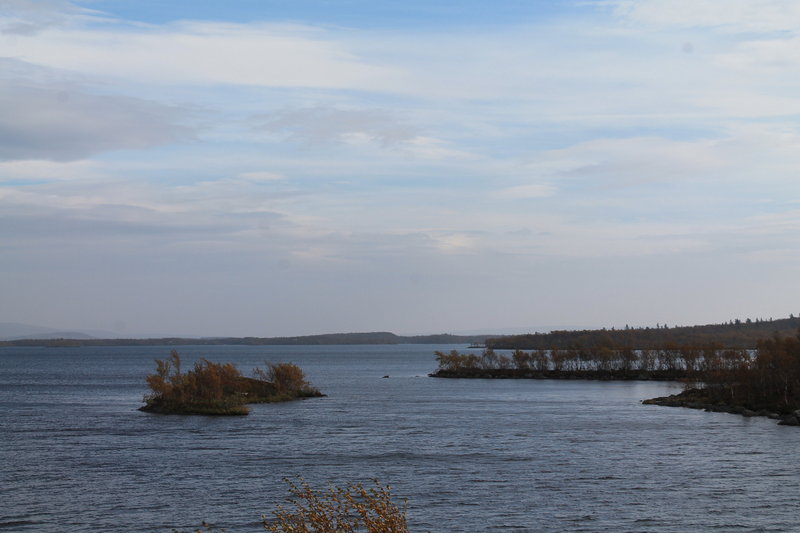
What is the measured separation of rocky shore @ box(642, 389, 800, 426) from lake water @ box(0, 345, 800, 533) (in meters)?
1.91

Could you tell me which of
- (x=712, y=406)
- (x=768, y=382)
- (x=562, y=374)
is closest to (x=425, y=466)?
(x=712, y=406)

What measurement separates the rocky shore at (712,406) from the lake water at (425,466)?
6.26 feet

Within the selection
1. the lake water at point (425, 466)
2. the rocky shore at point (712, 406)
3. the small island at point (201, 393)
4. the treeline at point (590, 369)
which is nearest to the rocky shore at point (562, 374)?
the treeline at point (590, 369)

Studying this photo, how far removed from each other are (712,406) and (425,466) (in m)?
46.1

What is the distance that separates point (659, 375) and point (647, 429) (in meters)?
89.7

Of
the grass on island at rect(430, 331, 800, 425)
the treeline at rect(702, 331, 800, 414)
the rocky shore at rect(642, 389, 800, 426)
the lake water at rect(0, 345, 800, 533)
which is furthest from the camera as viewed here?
the grass on island at rect(430, 331, 800, 425)

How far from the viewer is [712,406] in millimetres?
79188

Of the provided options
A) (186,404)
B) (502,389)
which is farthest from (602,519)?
(502,389)

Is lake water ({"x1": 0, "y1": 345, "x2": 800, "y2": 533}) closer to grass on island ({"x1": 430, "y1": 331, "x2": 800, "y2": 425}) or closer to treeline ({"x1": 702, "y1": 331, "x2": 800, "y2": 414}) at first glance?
treeline ({"x1": 702, "y1": 331, "x2": 800, "y2": 414})

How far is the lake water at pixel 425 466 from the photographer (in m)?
32.3

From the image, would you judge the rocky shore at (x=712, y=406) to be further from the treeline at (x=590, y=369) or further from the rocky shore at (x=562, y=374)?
the rocky shore at (x=562, y=374)

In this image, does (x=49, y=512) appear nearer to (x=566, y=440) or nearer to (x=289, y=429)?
(x=289, y=429)

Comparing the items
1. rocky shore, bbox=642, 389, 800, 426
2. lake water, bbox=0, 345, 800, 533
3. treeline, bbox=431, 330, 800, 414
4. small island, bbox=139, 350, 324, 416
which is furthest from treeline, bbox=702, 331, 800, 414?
small island, bbox=139, 350, 324, 416

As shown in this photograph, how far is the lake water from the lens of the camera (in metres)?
32.3
